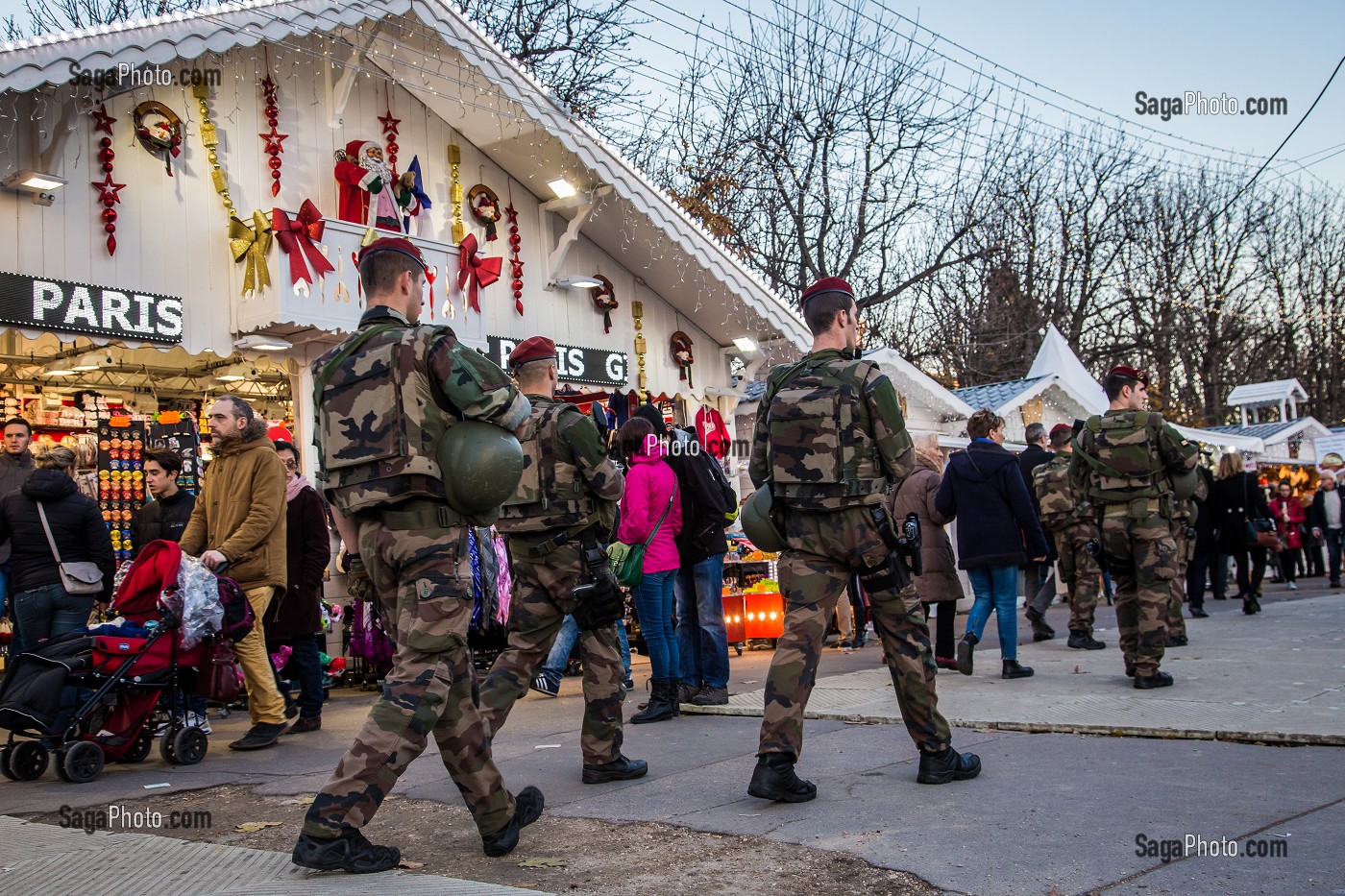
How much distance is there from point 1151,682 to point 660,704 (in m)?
3.07

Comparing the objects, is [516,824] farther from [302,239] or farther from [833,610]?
[302,239]

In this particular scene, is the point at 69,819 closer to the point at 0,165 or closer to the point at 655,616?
the point at 655,616

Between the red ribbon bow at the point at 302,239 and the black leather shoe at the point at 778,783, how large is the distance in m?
7.78

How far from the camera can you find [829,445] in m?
4.87

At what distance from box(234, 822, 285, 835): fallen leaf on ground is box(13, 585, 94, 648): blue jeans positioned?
→ 3640 millimetres

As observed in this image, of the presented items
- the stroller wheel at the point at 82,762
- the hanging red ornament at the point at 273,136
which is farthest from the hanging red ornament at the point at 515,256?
the stroller wheel at the point at 82,762

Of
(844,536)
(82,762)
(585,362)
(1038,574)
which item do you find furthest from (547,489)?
(585,362)

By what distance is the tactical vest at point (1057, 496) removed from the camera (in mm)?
10742

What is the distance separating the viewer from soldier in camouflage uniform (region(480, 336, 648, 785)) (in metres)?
5.36

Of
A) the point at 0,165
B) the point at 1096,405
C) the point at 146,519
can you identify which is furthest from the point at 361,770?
the point at 1096,405

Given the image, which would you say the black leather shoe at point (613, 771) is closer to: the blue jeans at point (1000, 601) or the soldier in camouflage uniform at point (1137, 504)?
the soldier in camouflage uniform at point (1137, 504)

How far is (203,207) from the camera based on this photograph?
10828mm

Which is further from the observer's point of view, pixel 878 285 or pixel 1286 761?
pixel 878 285

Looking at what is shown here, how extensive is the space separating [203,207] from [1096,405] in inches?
663
